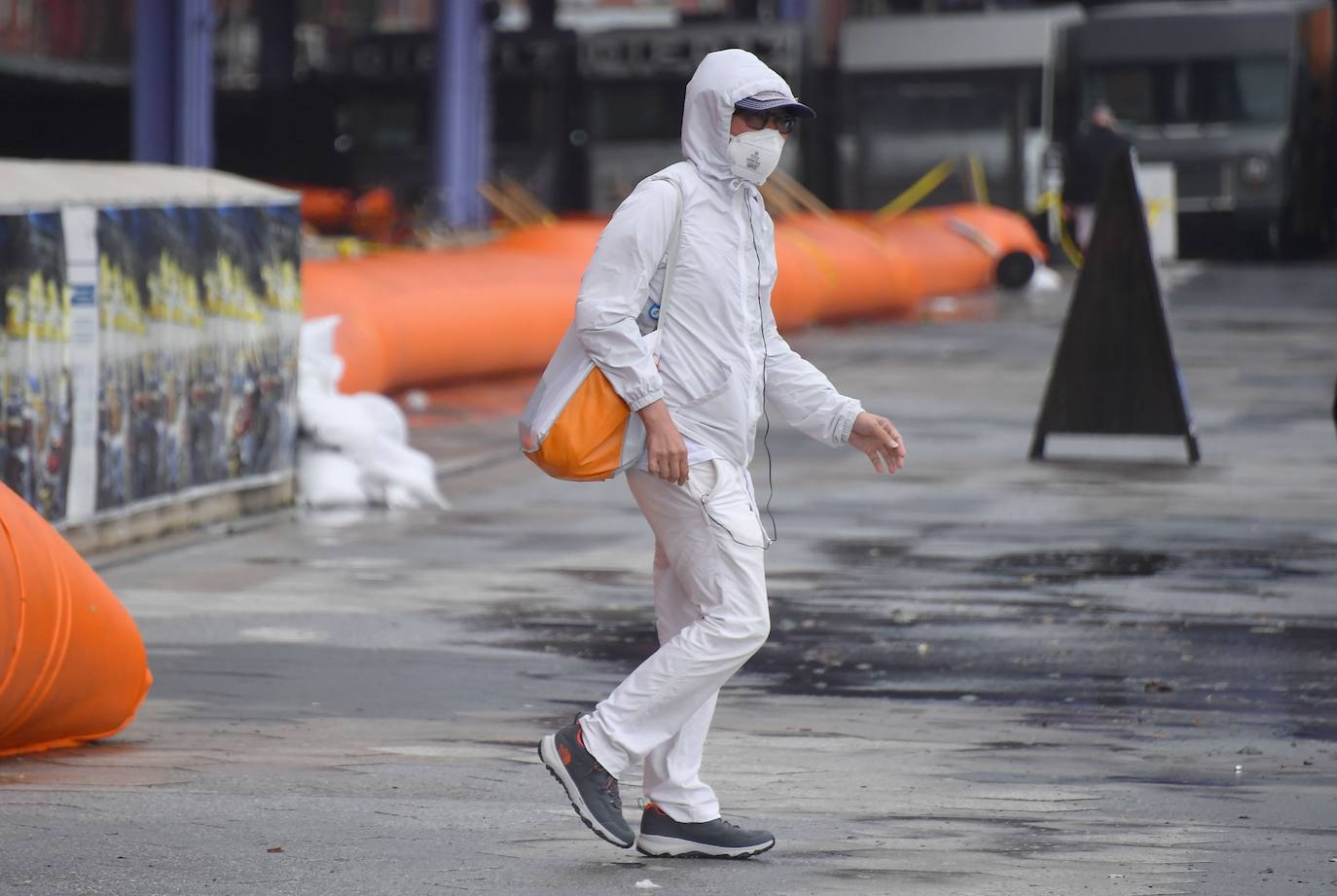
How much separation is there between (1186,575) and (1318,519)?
1.87m

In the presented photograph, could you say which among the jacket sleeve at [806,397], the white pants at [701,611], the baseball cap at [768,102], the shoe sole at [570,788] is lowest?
the shoe sole at [570,788]

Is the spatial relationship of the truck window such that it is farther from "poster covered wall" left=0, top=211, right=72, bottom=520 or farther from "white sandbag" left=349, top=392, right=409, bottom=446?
"poster covered wall" left=0, top=211, right=72, bottom=520

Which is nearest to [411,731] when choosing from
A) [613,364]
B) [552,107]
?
[613,364]

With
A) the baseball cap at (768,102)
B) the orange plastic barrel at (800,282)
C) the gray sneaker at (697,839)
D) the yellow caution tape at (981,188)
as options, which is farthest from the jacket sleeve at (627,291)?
the yellow caution tape at (981,188)

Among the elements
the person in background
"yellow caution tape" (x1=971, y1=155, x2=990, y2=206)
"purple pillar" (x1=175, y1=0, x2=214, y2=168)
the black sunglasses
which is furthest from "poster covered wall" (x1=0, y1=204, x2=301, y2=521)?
"yellow caution tape" (x1=971, y1=155, x2=990, y2=206)

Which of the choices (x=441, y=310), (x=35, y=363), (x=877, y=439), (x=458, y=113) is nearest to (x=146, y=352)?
(x=35, y=363)

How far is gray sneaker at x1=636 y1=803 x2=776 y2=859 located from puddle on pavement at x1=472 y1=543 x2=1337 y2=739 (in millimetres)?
2055

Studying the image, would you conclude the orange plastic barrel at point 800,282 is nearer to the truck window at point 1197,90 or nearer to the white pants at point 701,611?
the truck window at point 1197,90

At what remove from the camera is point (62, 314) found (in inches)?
404

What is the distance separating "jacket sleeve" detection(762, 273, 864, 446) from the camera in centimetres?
596

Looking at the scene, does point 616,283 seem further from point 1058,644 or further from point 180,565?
point 180,565

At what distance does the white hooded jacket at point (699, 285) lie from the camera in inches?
218

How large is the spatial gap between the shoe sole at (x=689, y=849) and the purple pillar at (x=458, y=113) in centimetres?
2851

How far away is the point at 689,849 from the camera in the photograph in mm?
5848
